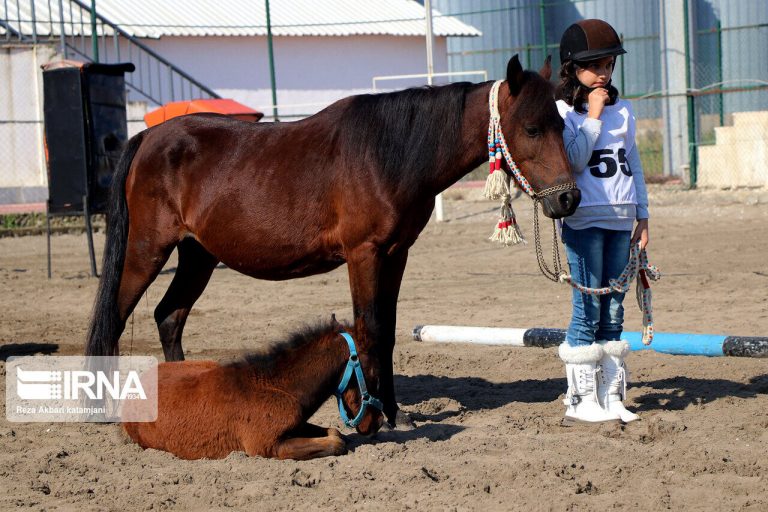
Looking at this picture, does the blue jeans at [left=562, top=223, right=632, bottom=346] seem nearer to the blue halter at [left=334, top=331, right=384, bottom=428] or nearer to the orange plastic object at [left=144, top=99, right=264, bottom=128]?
the blue halter at [left=334, top=331, right=384, bottom=428]

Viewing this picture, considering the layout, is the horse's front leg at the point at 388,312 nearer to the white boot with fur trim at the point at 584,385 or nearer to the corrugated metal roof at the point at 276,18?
the white boot with fur trim at the point at 584,385

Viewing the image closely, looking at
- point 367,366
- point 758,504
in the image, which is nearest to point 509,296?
point 367,366

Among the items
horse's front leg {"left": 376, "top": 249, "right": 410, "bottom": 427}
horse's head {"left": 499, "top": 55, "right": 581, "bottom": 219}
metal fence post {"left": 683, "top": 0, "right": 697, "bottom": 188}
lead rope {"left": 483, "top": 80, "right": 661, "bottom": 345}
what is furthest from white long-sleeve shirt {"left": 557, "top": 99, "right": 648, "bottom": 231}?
metal fence post {"left": 683, "top": 0, "right": 697, "bottom": 188}

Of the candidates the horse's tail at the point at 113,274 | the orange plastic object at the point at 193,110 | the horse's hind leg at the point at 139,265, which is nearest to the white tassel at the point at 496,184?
the horse's hind leg at the point at 139,265

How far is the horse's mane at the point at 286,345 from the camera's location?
463 cm

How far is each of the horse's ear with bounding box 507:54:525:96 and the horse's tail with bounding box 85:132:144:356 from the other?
2466 mm

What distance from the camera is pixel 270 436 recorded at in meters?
4.41

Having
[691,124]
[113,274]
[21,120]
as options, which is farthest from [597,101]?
[21,120]

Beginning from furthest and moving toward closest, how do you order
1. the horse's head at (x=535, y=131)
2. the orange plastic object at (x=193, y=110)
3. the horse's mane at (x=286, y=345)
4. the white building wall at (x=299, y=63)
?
the white building wall at (x=299, y=63) < the orange plastic object at (x=193, y=110) < the horse's head at (x=535, y=131) < the horse's mane at (x=286, y=345)

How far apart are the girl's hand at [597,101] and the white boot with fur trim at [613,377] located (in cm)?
122

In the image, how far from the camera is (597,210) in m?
4.94

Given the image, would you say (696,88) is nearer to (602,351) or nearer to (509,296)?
(509,296)

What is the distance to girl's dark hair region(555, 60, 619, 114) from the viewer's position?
5066 millimetres

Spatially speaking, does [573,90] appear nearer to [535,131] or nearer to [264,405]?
[535,131]
